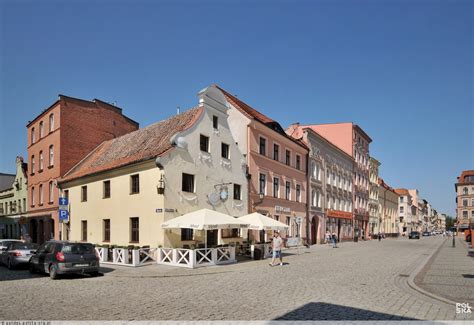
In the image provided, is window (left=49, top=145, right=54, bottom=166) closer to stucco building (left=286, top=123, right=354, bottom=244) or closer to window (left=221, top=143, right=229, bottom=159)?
window (left=221, top=143, right=229, bottom=159)

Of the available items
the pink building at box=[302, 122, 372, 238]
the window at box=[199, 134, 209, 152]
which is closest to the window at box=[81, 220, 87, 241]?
the window at box=[199, 134, 209, 152]

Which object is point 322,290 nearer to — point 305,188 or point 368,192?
point 305,188

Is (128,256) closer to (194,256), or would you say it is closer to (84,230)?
(194,256)

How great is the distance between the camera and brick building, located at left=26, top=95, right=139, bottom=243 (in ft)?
99.2

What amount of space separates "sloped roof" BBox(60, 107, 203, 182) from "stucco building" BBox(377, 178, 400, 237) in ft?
180

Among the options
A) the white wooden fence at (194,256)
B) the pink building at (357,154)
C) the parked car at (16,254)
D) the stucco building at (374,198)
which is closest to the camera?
the parked car at (16,254)

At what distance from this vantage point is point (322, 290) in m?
12.4

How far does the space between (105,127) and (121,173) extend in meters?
11.6

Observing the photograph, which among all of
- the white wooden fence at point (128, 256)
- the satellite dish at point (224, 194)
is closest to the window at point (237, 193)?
the satellite dish at point (224, 194)

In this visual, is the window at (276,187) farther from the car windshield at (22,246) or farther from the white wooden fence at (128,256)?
the car windshield at (22,246)

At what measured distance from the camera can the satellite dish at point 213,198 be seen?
23.8 metres

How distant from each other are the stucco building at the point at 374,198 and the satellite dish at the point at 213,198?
46461mm

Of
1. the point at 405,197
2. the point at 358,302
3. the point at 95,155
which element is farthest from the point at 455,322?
the point at 405,197

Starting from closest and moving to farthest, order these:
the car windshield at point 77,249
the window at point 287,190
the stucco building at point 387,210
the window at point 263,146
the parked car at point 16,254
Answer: the car windshield at point 77,249, the parked car at point 16,254, the window at point 263,146, the window at point 287,190, the stucco building at point 387,210
